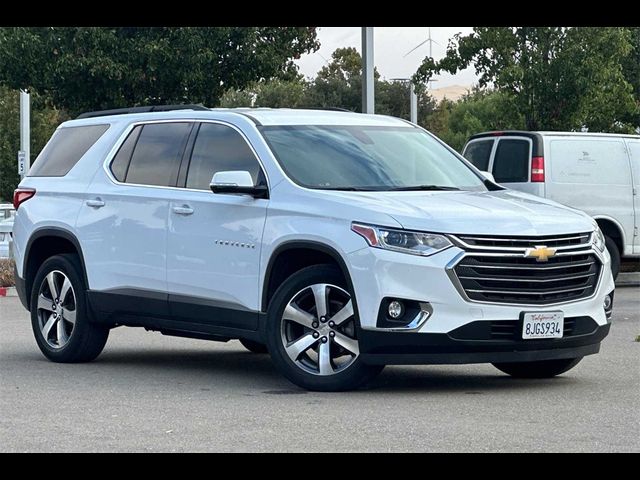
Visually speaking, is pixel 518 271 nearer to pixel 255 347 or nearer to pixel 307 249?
pixel 307 249

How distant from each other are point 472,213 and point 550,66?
20367 mm

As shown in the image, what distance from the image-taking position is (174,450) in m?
7.47

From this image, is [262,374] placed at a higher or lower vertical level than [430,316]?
lower

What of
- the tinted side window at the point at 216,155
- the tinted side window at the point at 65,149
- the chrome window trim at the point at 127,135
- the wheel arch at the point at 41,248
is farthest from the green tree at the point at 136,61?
the tinted side window at the point at 216,155

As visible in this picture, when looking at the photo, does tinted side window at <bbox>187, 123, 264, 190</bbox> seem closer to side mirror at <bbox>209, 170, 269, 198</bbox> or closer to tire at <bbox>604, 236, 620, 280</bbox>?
side mirror at <bbox>209, 170, 269, 198</bbox>

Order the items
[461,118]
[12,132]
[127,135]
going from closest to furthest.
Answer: [127,135]
[12,132]
[461,118]

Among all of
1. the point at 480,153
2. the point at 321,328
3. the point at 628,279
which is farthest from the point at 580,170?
the point at 321,328

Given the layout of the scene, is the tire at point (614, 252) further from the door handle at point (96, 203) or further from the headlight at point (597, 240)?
the door handle at point (96, 203)

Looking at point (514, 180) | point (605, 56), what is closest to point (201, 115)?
point (514, 180)

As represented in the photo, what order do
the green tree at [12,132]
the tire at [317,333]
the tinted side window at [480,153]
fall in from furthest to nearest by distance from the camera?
the green tree at [12,132]
the tinted side window at [480,153]
the tire at [317,333]

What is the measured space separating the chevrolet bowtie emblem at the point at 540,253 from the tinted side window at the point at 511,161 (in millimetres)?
10407

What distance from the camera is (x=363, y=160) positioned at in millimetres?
10625

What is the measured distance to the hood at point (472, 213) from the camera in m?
9.41
